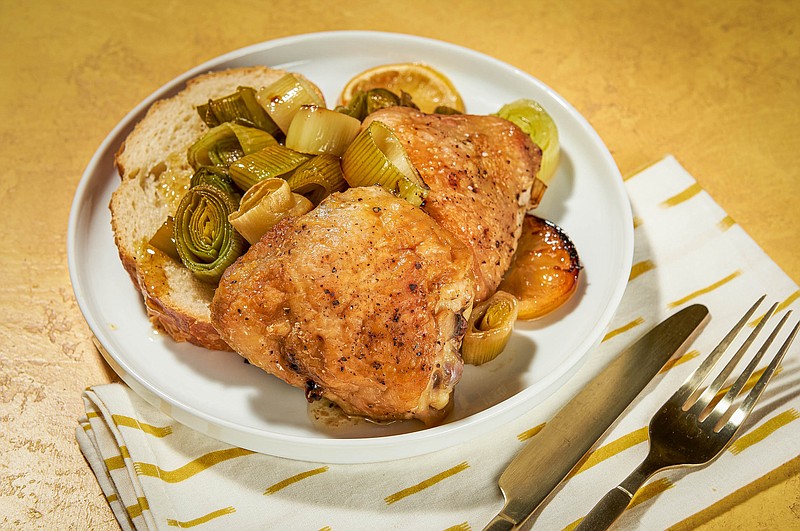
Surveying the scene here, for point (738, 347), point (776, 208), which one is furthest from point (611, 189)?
point (776, 208)

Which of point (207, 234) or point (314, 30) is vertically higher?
point (314, 30)

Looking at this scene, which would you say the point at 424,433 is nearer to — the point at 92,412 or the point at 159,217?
the point at 92,412

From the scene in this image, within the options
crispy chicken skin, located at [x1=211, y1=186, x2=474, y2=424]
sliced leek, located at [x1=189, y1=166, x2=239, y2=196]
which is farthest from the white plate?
sliced leek, located at [x1=189, y1=166, x2=239, y2=196]

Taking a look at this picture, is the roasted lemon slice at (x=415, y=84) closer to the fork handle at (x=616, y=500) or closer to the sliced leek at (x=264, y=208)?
the sliced leek at (x=264, y=208)

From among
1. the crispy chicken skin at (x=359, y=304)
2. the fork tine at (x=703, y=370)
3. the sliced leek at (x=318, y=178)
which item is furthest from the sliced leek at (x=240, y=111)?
the fork tine at (x=703, y=370)

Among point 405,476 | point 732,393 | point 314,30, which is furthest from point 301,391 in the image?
point 314,30

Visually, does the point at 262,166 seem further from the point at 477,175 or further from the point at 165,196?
the point at 477,175

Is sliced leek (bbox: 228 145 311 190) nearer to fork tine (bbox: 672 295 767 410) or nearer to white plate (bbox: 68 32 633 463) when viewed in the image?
white plate (bbox: 68 32 633 463)
